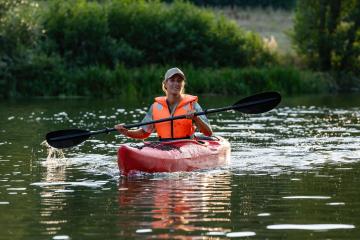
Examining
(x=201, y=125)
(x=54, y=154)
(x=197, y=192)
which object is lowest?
(x=54, y=154)

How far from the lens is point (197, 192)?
11531 mm

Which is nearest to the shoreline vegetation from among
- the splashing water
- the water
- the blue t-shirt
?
the water

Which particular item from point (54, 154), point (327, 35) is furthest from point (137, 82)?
point (54, 154)

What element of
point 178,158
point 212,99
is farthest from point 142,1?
point 178,158

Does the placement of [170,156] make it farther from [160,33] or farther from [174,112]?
[160,33]


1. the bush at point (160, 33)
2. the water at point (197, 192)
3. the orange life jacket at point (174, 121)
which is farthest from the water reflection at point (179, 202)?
the bush at point (160, 33)

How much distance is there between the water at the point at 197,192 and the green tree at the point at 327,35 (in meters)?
Answer: 22.6

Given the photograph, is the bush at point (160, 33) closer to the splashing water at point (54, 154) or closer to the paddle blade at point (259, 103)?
the splashing water at point (54, 154)

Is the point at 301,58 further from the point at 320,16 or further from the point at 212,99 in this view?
the point at 212,99

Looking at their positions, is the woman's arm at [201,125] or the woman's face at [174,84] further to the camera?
the woman's arm at [201,125]

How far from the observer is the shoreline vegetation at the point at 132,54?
3738 cm

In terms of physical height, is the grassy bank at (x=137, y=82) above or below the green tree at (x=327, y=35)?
below

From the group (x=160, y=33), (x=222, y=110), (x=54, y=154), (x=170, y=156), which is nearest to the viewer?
(x=170, y=156)

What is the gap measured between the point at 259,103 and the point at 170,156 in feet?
6.24
